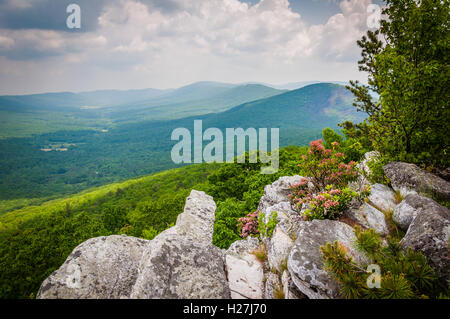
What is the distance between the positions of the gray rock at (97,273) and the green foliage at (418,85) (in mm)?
14082

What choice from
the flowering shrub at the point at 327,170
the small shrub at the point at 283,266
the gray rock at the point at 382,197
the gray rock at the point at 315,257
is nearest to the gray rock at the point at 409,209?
the gray rock at the point at 382,197

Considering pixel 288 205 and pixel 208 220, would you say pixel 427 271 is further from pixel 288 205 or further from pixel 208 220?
pixel 208 220

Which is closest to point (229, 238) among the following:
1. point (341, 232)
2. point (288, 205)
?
point (288, 205)

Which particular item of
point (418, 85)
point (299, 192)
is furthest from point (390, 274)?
point (418, 85)

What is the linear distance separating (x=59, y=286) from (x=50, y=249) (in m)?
13.7

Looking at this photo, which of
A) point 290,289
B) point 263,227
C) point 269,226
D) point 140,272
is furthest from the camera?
point 263,227

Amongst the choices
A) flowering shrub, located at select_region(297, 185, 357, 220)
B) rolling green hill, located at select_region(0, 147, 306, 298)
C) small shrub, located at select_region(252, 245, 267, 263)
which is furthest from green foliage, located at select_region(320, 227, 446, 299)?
rolling green hill, located at select_region(0, 147, 306, 298)

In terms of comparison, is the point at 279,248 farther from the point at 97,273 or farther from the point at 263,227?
the point at 97,273

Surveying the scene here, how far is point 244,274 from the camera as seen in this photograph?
8008 mm

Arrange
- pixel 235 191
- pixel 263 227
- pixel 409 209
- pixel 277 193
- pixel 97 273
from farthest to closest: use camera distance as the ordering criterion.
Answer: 1. pixel 235 191
2. pixel 277 193
3. pixel 263 227
4. pixel 97 273
5. pixel 409 209

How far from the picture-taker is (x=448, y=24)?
9.59 metres

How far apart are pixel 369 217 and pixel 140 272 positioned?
886cm

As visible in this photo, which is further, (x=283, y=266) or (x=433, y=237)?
(x=283, y=266)

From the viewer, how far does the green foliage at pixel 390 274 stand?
4.53 m
